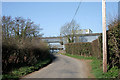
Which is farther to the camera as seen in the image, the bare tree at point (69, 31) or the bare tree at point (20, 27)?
the bare tree at point (69, 31)

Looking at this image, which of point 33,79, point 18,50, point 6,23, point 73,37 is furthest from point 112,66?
point 73,37

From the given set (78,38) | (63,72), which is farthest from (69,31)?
(63,72)

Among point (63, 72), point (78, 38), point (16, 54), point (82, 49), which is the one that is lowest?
point (63, 72)

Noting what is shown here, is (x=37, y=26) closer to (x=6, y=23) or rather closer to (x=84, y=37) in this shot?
(x=6, y=23)

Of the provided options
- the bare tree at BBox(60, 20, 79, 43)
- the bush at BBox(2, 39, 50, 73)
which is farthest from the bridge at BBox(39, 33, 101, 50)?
the bush at BBox(2, 39, 50, 73)

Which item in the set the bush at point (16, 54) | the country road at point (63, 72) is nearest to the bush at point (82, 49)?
the country road at point (63, 72)

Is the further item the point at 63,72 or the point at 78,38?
the point at 78,38

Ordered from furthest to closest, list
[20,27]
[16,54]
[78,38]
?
1. [78,38]
2. [20,27]
3. [16,54]

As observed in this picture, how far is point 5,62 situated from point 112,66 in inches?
268

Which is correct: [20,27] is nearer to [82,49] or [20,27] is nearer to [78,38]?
Result: [82,49]

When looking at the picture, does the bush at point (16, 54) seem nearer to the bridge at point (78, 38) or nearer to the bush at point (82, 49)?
the bush at point (82, 49)

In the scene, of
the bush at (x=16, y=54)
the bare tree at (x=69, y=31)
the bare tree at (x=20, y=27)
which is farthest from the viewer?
the bare tree at (x=69, y=31)

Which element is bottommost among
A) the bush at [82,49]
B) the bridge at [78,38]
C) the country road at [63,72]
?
the country road at [63,72]

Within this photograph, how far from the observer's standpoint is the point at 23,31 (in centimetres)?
2206
